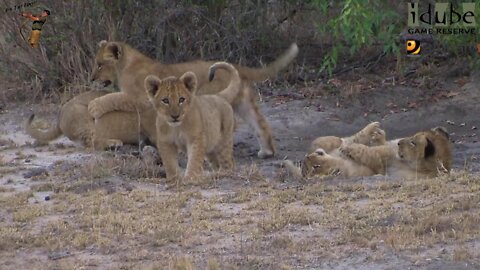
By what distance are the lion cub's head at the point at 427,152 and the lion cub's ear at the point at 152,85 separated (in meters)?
2.28

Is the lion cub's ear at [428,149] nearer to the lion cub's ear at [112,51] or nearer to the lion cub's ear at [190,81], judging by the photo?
the lion cub's ear at [190,81]

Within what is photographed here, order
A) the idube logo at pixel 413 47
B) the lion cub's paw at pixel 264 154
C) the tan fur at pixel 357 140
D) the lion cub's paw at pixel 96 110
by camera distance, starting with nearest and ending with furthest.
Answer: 1. the tan fur at pixel 357 140
2. the lion cub's paw at pixel 96 110
3. the lion cub's paw at pixel 264 154
4. the idube logo at pixel 413 47

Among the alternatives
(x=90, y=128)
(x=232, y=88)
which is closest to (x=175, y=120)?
(x=232, y=88)

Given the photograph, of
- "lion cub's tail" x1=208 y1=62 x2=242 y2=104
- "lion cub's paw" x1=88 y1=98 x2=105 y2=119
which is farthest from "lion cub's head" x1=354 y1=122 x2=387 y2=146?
"lion cub's paw" x1=88 y1=98 x2=105 y2=119

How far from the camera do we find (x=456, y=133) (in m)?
11.4

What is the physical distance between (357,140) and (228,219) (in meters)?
3.33

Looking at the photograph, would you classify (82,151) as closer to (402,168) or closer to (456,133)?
(402,168)

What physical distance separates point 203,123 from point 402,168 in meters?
1.84

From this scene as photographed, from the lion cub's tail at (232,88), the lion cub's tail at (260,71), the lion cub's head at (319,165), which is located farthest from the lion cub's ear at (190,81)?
the lion cub's tail at (260,71)

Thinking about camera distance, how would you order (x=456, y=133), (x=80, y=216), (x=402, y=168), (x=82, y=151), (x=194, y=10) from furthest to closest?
(x=194, y=10), (x=456, y=133), (x=82, y=151), (x=402, y=168), (x=80, y=216)

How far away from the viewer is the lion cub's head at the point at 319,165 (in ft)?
30.1

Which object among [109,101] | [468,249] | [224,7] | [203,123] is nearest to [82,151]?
[109,101]

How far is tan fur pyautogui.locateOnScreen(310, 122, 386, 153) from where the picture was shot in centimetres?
995

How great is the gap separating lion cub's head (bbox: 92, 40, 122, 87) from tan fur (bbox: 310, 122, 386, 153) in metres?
2.45
